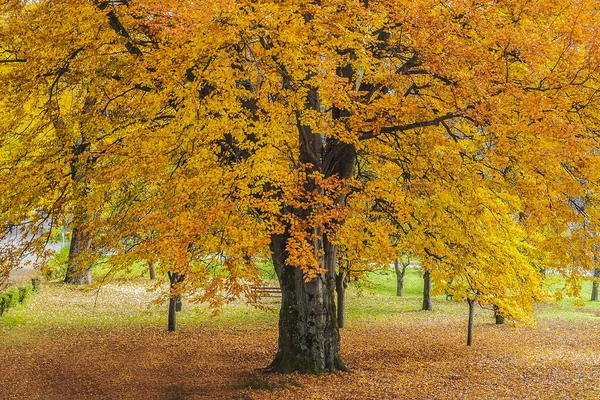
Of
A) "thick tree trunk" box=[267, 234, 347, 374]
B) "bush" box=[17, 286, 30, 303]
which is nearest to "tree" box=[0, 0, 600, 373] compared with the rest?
"thick tree trunk" box=[267, 234, 347, 374]

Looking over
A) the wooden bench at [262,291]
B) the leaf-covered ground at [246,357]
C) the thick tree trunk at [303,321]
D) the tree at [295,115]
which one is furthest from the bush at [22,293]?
the thick tree trunk at [303,321]

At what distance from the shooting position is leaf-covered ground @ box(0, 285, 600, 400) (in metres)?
12.5

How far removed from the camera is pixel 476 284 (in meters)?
15.2

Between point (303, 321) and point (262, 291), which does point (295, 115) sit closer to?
point (303, 321)

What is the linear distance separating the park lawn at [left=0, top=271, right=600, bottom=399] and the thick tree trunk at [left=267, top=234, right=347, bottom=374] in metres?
0.40

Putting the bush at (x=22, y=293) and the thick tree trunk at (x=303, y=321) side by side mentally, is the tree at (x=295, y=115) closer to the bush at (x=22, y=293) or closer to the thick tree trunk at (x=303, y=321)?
the thick tree trunk at (x=303, y=321)

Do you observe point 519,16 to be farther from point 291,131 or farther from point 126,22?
point 126,22

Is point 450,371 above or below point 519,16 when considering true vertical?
below

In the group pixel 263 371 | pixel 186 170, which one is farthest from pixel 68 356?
pixel 186 170

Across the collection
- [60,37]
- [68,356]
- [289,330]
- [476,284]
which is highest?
[60,37]

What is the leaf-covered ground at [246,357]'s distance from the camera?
12.5 meters

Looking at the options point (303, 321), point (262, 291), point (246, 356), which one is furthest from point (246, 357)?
point (303, 321)

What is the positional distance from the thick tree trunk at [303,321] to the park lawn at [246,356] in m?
0.40

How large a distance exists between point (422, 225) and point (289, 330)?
3780 millimetres
